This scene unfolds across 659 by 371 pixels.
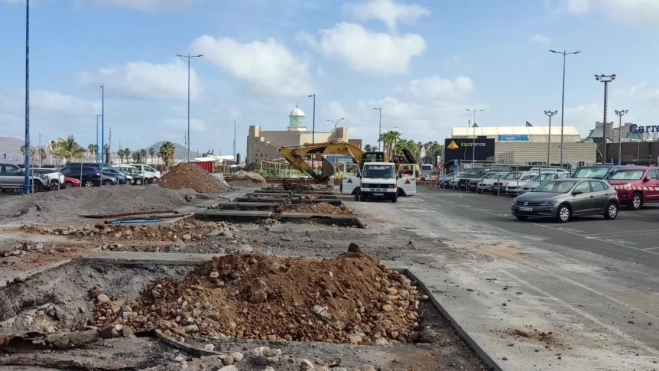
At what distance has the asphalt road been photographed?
6.32m

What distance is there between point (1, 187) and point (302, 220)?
24025mm

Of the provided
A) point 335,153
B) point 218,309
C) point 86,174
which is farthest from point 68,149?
point 218,309

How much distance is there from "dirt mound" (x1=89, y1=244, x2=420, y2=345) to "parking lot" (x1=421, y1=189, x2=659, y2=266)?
22.5 ft

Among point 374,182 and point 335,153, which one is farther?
point 335,153

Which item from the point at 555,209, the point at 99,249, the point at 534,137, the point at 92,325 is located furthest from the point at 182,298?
the point at 534,137

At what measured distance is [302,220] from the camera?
2019 cm

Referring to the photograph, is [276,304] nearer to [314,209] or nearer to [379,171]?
[314,209]

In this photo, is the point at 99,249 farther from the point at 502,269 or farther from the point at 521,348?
the point at 521,348

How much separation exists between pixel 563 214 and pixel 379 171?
44.8ft

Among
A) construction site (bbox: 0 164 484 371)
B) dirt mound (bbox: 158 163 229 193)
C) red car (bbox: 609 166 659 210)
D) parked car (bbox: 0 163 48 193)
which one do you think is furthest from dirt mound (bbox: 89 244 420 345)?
dirt mound (bbox: 158 163 229 193)

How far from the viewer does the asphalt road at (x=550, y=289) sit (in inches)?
249

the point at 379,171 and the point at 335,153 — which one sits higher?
the point at 335,153

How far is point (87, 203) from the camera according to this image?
79.4 feet

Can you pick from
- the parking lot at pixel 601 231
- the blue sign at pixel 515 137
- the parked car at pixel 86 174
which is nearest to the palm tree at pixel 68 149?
the parked car at pixel 86 174
